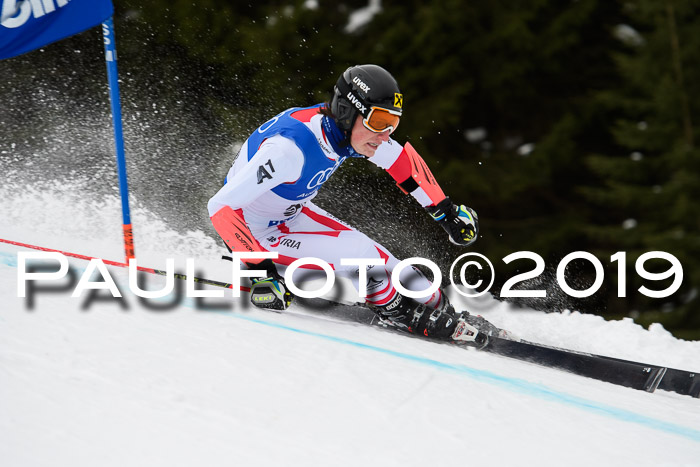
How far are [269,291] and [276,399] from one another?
1.19 meters

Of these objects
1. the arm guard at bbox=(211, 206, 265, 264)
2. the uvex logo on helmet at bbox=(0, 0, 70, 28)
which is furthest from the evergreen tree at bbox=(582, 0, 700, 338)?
the uvex logo on helmet at bbox=(0, 0, 70, 28)

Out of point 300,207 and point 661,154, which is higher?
point 661,154

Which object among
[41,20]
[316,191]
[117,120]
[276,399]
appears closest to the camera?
[276,399]

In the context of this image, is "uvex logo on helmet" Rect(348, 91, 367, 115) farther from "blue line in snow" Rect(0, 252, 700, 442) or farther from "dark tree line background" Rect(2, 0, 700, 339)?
"dark tree line background" Rect(2, 0, 700, 339)

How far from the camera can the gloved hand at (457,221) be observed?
382 cm

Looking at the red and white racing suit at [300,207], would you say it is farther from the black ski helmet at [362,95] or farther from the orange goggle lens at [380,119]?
the orange goggle lens at [380,119]

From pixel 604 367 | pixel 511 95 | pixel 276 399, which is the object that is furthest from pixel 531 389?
pixel 511 95

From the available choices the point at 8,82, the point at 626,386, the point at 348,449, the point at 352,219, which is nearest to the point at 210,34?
the point at 8,82

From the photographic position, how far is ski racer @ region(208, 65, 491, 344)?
311 cm

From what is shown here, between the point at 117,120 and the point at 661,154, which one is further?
the point at 661,154

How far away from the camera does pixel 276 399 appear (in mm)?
2021

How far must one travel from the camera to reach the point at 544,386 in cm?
274

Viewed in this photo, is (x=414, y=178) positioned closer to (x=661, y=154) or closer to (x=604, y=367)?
(x=604, y=367)

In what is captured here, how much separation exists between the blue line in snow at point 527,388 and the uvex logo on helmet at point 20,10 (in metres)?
1.87
